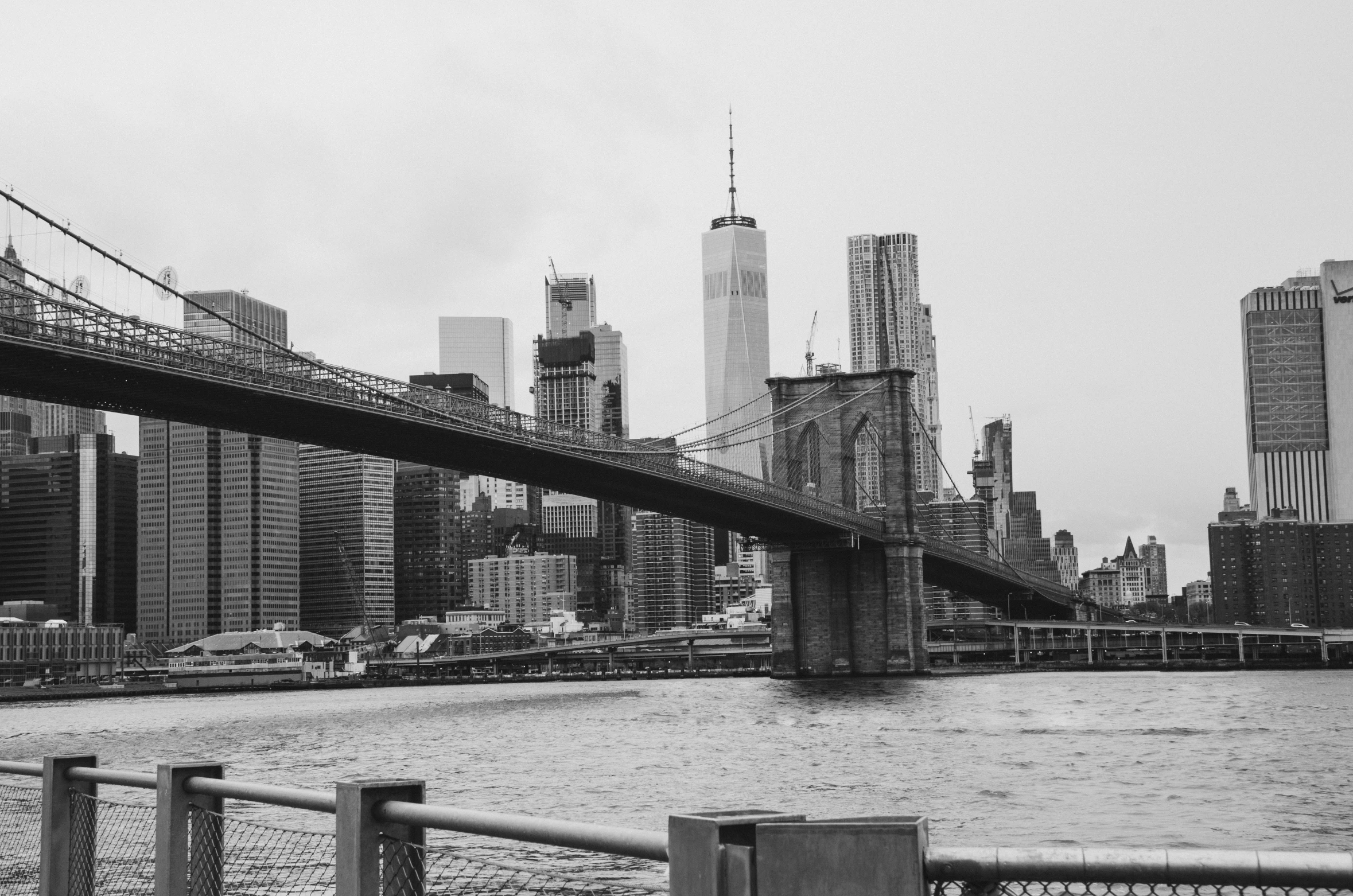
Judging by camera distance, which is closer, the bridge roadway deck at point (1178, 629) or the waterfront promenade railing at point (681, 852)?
the waterfront promenade railing at point (681, 852)

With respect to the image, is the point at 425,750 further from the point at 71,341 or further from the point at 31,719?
the point at 31,719

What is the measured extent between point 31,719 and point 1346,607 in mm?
153159

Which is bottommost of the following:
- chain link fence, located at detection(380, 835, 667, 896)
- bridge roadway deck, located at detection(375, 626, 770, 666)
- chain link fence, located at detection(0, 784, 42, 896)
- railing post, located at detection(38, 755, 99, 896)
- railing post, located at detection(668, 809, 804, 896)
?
bridge roadway deck, located at detection(375, 626, 770, 666)

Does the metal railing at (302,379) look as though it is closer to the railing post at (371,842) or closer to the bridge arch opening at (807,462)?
the bridge arch opening at (807,462)

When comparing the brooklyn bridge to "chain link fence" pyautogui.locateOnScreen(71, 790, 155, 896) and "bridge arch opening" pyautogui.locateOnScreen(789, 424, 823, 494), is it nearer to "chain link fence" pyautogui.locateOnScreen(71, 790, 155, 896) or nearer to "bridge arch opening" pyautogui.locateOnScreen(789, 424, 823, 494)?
"bridge arch opening" pyautogui.locateOnScreen(789, 424, 823, 494)

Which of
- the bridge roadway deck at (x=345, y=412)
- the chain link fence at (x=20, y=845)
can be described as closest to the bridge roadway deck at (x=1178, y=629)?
the bridge roadway deck at (x=345, y=412)

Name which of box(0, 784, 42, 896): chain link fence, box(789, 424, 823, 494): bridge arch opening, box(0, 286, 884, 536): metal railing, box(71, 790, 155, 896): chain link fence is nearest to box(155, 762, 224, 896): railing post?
box(71, 790, 155, 896): chain link fence

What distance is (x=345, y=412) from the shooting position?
54.8m

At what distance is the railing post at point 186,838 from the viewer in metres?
5.83

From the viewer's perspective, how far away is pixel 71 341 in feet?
150

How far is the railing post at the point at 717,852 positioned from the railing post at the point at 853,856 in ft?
0.30

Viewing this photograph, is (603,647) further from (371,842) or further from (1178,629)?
(371,842)

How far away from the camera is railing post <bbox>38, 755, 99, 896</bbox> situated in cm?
655

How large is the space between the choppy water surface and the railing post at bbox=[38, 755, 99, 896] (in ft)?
22.1
